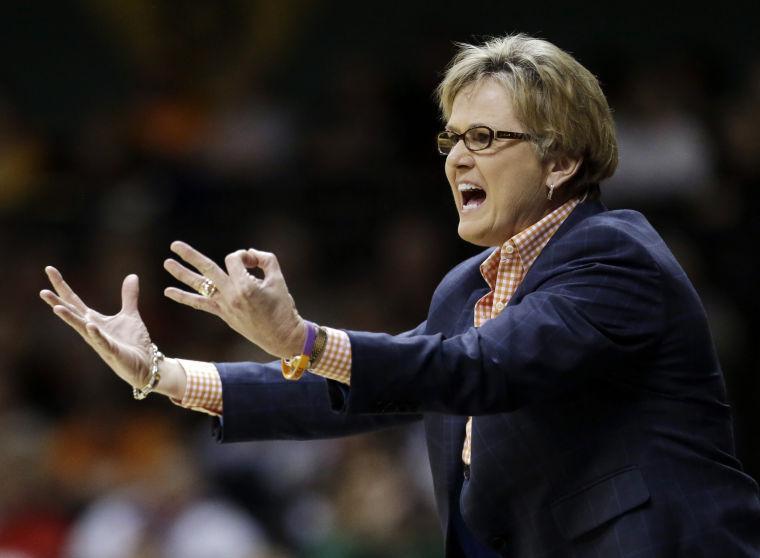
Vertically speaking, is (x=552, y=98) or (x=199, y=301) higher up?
(x=552, y=98)

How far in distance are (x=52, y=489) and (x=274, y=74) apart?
255cm

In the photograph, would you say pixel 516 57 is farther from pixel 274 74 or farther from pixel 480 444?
pixel 274 74

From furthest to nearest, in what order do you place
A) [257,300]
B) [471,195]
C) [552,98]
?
[471,195] < [552,98] < [257,300]

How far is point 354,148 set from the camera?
5918 millimetres

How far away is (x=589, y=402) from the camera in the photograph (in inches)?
93.6

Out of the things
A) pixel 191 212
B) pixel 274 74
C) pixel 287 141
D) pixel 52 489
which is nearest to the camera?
pixel 52 489

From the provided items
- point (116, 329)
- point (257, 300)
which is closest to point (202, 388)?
point (116, 329)

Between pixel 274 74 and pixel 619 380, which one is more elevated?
pixel 274 74

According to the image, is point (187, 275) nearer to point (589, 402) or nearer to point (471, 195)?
point (471, 195)

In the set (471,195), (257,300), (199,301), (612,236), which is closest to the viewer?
(257,300)

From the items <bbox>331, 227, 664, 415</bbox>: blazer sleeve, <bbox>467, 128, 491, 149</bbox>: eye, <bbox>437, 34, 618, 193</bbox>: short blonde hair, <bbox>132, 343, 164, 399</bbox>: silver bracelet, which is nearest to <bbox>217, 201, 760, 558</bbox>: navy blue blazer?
<bbox>331, 227, 664, 415</bbox>: blazer sleeve

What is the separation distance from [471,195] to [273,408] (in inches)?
23.1

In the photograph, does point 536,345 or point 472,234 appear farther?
point 472,234

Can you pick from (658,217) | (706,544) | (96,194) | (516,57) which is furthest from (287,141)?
(706,544)
